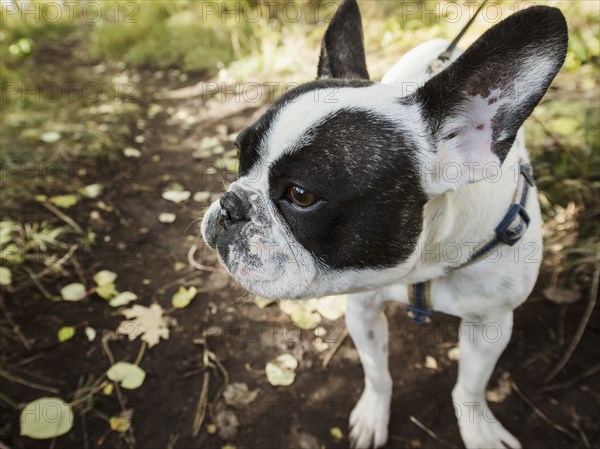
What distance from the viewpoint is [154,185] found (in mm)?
4160

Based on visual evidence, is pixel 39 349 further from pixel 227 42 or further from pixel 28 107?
pixel 227 42

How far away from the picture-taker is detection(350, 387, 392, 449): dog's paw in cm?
229

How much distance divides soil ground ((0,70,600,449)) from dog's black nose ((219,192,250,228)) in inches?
39.2

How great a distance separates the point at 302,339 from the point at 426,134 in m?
1.71

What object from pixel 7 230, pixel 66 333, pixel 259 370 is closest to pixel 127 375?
pixel 66 333

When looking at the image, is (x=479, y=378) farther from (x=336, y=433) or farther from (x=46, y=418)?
(x=46, y=418)

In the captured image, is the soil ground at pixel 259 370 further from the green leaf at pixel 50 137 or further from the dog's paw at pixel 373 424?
the green leaf at pixel 50 137

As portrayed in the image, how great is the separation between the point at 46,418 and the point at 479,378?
82.7 inches

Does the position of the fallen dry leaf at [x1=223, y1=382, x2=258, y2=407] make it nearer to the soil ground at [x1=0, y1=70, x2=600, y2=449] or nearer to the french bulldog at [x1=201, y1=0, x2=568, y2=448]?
the soil ground at [x1=0, y1=70, x2=600, y2=449]

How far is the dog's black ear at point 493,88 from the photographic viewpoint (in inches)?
47.1

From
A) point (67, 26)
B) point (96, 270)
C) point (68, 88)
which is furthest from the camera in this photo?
point (67, 26)

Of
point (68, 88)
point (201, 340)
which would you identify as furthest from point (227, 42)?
point (201, 340)

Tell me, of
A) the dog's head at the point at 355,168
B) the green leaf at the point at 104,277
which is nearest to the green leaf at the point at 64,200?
the green leaf at the point at 104,277

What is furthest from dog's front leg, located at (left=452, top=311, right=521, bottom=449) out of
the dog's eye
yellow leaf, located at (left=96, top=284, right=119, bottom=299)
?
yellow leaf, located at (left=96, top=284, right=119, bottom=299)
